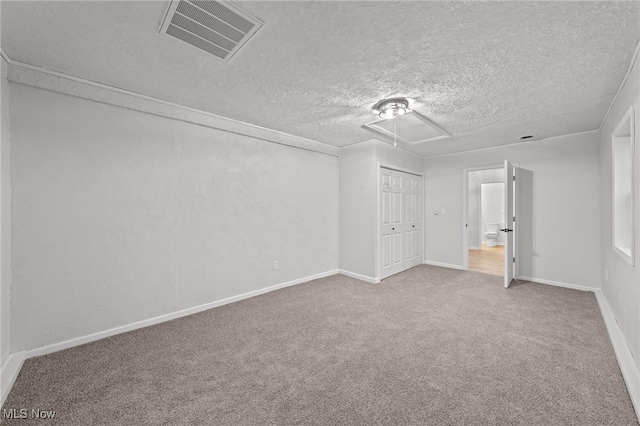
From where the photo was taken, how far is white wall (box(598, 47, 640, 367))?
1.92 m

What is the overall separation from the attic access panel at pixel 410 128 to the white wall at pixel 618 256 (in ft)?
5.52

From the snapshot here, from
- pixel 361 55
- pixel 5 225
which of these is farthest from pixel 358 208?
pixel 5 225

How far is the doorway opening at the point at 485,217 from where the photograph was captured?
6.69 m

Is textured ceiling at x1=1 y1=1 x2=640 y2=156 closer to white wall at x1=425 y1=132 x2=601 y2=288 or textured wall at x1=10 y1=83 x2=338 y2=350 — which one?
textured wall at x1=10 y1=83 x2=338 y2=350

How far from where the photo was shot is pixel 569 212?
3955 millimetres

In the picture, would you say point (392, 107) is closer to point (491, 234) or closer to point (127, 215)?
point (127, 215)

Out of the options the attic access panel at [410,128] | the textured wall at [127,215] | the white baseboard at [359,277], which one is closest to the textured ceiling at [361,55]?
the attic access panel at [410,128]

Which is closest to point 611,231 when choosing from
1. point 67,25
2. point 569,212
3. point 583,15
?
point 569,212

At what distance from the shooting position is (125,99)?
254 cm

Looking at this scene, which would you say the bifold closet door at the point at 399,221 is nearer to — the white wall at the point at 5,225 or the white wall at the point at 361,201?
the white wall at the point at 361,201

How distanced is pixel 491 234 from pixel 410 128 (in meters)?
6.03

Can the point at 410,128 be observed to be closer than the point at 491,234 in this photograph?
Yes

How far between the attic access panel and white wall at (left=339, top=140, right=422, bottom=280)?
1.41 feet

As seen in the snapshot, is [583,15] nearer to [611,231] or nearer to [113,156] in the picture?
[611,231]
